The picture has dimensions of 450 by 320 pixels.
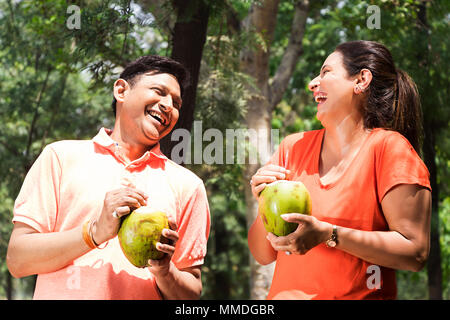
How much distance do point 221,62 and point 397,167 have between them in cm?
454

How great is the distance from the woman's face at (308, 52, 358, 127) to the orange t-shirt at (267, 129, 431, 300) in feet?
0.71

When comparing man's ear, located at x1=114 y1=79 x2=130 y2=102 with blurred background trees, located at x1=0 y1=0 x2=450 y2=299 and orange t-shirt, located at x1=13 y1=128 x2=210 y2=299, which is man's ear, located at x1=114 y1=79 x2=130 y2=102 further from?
blurred background trees, located at x1=0 y1=0 x2=450 y2=299

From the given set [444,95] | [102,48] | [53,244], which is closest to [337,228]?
[53,244]

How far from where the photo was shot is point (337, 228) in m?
2.57

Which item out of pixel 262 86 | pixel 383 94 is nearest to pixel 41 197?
pixel 383 94

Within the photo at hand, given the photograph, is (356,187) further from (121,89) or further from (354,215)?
(121,89)

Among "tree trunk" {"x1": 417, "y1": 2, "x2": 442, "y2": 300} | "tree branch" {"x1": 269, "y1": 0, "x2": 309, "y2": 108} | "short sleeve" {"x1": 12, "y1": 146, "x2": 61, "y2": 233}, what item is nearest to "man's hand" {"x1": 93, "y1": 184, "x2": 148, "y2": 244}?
"short sleeve" {"x1": 12, "y1": 146, "x2": 61, "y2": 233}

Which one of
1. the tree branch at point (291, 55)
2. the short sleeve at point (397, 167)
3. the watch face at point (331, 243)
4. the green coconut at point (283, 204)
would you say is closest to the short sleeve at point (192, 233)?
the green coconut at point (283, 204)

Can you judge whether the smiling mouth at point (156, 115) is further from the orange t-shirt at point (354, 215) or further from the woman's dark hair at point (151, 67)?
the orange t-shirt at point (354, 215)

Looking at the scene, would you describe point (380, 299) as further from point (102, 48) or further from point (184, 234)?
point (102, 48)

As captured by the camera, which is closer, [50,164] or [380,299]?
[380,299]

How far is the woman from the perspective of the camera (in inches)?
102

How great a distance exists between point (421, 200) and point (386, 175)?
0.63 ft

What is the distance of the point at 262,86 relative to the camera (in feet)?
31.1
